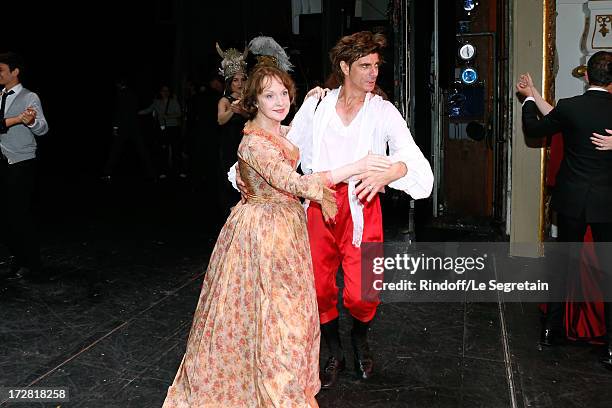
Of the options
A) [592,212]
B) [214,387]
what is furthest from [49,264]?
[592,212]

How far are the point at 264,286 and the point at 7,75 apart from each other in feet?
10.8

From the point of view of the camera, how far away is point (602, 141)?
11.7 feet

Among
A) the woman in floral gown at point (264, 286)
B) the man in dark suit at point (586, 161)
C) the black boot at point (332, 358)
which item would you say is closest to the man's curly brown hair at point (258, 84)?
the woman in floral gown at point (264, 286)

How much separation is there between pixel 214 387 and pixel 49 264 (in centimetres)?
335

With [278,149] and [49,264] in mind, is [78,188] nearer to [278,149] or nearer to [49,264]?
[49,264]

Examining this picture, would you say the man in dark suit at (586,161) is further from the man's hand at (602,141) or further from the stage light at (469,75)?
the stage light at (469,75)

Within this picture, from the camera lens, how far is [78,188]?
10172 millimetres

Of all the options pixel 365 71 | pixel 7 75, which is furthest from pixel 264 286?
pixel 7 75

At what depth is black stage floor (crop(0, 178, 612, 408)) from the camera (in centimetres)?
330

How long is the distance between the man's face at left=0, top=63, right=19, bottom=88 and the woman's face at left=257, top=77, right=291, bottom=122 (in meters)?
3.00

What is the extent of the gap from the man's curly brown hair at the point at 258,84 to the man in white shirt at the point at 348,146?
19.9 inches

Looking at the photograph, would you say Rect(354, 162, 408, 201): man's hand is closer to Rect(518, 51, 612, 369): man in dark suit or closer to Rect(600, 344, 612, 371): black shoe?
Rect(518, 51, 612, 369): man in dark suit

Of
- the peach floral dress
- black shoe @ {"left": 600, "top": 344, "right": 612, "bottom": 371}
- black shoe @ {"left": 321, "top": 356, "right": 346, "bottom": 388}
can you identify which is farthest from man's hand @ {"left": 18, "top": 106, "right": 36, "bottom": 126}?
black shoe @ {"left": 600, "top": 344, "right": 612, "bottom": 371}

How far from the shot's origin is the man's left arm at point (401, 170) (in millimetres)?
2916
